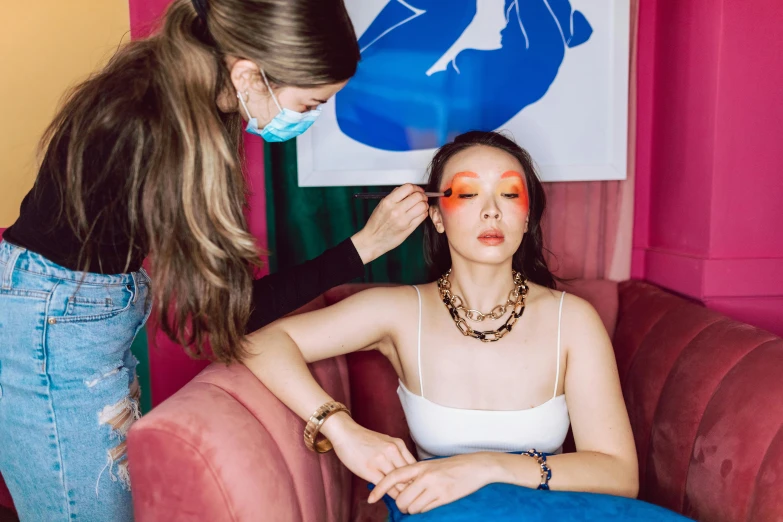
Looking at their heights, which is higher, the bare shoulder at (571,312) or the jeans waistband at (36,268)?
the jeans waistband at (36,268)

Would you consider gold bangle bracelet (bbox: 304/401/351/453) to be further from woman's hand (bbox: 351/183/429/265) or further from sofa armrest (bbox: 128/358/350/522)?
woman's hand (bbox: 351/183/429/265)

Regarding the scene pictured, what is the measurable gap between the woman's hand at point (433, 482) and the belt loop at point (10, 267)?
2.36ft

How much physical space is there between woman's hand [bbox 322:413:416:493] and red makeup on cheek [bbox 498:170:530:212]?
1.91 ft

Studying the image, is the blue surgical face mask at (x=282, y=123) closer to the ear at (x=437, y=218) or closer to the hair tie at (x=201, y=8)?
the hair tie at (x=201, y=8)

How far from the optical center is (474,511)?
1.00 metres

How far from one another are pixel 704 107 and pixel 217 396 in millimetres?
1382

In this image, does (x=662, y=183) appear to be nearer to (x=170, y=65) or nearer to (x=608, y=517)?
(x=608, y=517)

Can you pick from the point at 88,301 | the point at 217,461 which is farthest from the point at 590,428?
the point at 88,301

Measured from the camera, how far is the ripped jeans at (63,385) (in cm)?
100

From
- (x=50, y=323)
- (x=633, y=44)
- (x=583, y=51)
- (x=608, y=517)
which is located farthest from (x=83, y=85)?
(x=633, y=44)

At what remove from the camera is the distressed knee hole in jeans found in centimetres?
108

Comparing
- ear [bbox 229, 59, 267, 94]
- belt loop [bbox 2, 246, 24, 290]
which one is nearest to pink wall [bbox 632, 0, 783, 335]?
ear [bbox 229, 59, 267, 94]

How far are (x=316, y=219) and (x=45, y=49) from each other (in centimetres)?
104

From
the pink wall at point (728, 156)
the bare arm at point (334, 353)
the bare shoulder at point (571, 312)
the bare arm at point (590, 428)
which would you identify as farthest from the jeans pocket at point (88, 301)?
the pink wall at point (728, 156)
